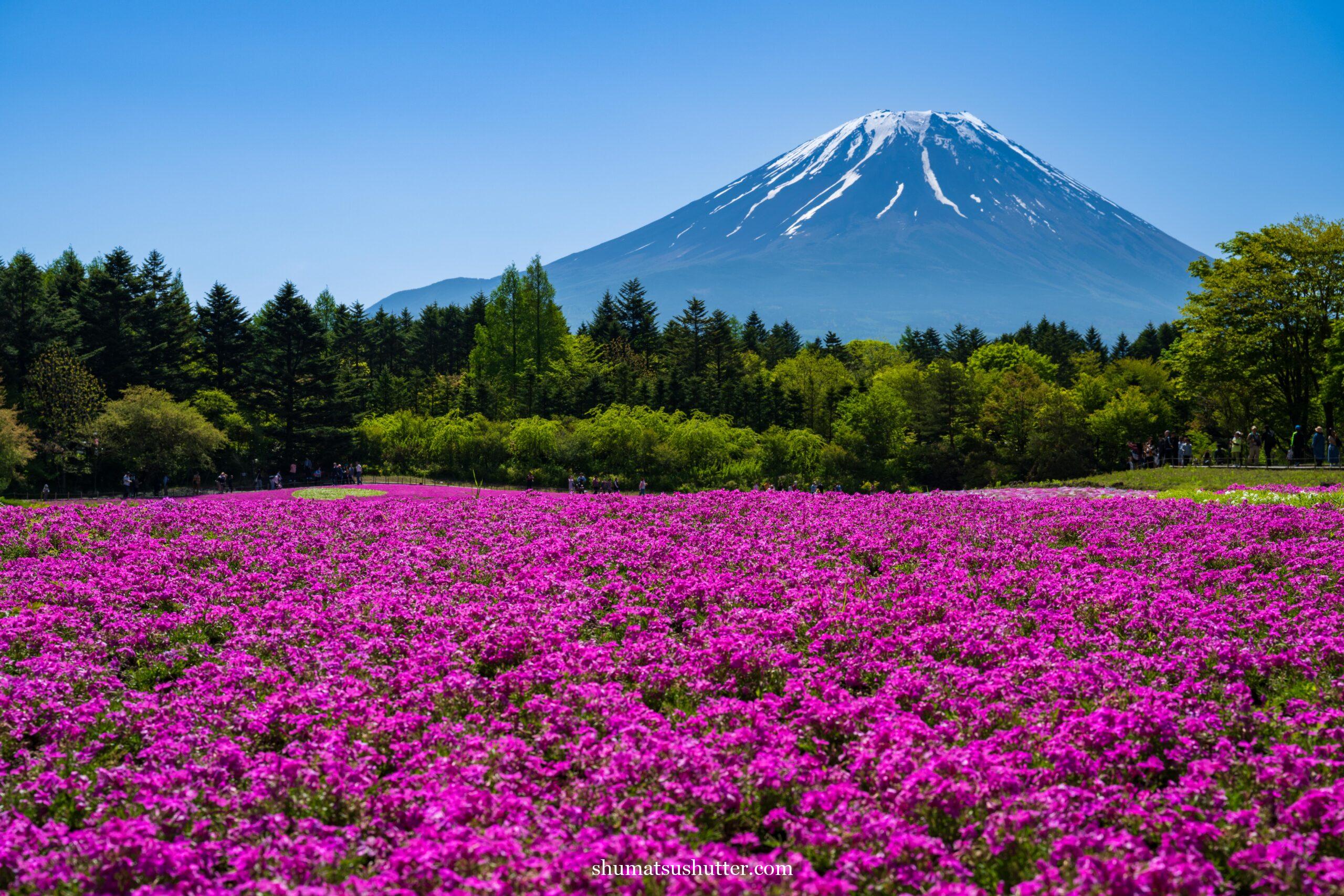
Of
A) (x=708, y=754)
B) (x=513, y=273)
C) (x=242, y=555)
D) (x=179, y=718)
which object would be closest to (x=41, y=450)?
(x=513, y=273)

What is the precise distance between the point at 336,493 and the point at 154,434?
909 inches

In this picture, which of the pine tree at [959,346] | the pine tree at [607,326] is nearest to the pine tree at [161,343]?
the pine tree at [607,326]

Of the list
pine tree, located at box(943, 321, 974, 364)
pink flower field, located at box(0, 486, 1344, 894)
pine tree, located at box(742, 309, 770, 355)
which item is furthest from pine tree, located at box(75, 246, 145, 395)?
pine tree, located at box(943, 321, 974, 364)

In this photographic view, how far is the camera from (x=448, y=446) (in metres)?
59.2

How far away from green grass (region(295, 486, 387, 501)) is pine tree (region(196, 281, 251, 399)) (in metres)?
32.6

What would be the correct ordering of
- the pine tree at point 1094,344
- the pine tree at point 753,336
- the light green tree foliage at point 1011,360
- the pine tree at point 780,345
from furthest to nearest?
the pine tree at point 1094,344, the pine tree at point 753,336, the pine tree at point 780,345, the light green tree foliage at point 1011,360

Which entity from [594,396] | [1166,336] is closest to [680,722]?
[594,396]

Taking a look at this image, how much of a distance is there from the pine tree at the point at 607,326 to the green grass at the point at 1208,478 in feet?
189

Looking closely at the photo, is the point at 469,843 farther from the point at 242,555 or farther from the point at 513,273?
the point at 513,273

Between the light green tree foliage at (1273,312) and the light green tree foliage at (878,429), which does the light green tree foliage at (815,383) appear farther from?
the light green tree foliage at (1273,312)

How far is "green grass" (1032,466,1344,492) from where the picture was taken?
25.4 meters

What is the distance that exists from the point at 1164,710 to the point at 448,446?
185 feet

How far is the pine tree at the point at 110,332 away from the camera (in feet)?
188

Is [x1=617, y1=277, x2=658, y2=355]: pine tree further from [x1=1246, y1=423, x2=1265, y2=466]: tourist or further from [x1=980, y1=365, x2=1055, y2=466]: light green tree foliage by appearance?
[x1=1246, y1=423, x2=1265, y2=466]: tourist
